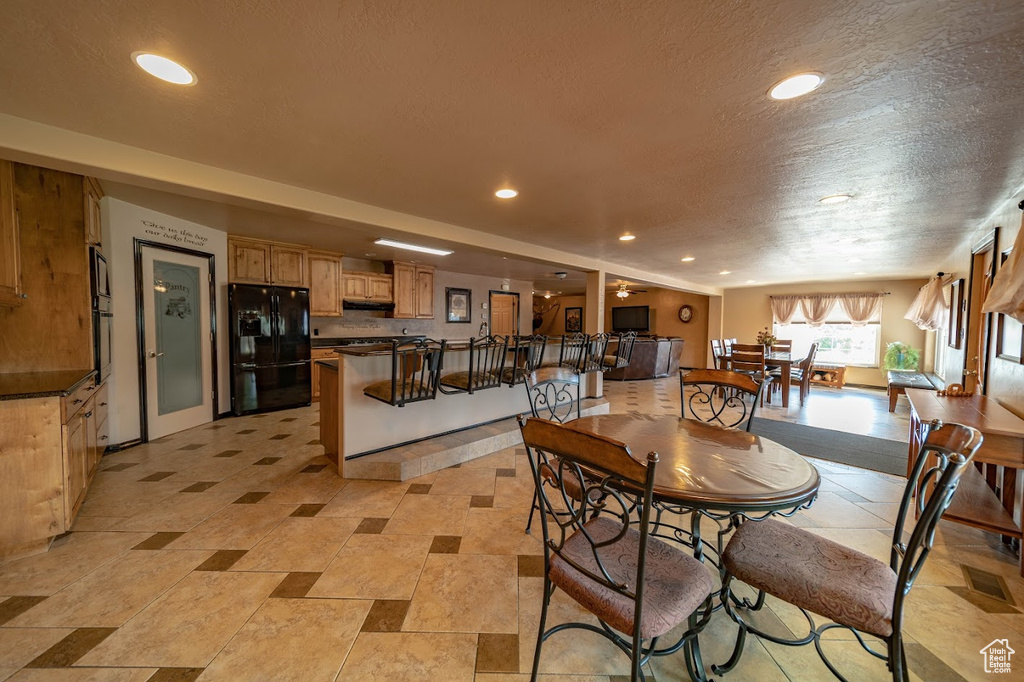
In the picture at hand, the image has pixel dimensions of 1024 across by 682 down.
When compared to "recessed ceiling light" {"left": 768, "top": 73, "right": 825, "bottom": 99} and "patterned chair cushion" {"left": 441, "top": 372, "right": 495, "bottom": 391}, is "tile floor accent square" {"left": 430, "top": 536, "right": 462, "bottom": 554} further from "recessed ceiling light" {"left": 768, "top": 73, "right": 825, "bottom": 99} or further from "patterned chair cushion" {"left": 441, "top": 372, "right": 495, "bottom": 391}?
"recessed ceiling light" {"left": 768, "top": 73, "right": 825, "bottom": 99}

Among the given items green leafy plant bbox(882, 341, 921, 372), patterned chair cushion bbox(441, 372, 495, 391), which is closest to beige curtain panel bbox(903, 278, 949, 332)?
green leafy plant bbox(882, 341, 921, 372)

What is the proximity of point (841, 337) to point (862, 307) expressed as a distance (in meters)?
0.75

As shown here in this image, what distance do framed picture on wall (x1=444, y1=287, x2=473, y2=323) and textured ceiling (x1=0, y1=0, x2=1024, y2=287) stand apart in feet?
14.9

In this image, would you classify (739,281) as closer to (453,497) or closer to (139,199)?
(453,497)

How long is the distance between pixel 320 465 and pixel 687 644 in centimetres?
291

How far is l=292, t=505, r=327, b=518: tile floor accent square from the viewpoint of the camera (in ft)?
7.63

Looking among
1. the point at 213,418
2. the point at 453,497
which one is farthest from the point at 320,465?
the point at 213,418

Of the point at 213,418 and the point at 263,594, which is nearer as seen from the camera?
the point at 263,594

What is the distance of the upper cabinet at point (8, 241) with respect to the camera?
6.83 ft

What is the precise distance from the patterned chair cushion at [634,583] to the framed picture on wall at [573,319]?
1059 centimetres

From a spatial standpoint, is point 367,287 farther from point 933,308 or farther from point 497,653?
point 933,308

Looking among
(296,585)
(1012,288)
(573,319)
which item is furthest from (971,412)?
(573,319)

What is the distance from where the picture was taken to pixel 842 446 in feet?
12.5

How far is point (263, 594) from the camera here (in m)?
1.65
